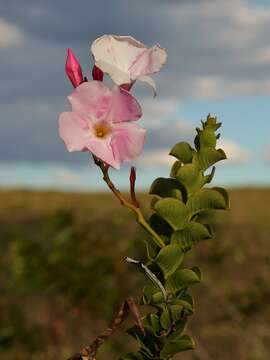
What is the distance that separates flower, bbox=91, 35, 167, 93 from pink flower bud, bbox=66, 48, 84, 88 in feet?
0.21

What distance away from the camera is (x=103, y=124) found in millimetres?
930

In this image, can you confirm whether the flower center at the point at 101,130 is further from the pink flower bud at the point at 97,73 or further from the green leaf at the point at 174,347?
the green leaf at the point at 174,347

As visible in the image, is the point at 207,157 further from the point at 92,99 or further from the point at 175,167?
the point at 92,99

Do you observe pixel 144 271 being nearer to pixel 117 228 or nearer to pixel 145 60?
pixel 145 60

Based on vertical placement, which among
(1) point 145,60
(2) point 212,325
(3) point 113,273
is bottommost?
(2) point 212,325

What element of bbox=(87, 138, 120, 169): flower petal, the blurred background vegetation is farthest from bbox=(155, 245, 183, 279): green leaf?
the blurred background vegetation

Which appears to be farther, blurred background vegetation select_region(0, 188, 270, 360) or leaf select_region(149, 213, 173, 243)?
blurred background vegetation select_region(0, 188, 270, 360)

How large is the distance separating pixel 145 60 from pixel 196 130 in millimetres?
115

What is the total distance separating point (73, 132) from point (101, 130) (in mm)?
41

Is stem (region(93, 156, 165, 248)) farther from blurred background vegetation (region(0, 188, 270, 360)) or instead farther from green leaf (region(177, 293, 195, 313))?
blurred background vegetation (region(0, 188, 270, 360))

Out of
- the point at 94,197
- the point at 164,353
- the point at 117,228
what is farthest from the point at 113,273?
the point at 94,197

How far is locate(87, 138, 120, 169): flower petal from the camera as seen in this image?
89 centimetres

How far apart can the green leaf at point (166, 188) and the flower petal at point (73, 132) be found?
11 centimetres

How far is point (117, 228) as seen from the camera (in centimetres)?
1254
